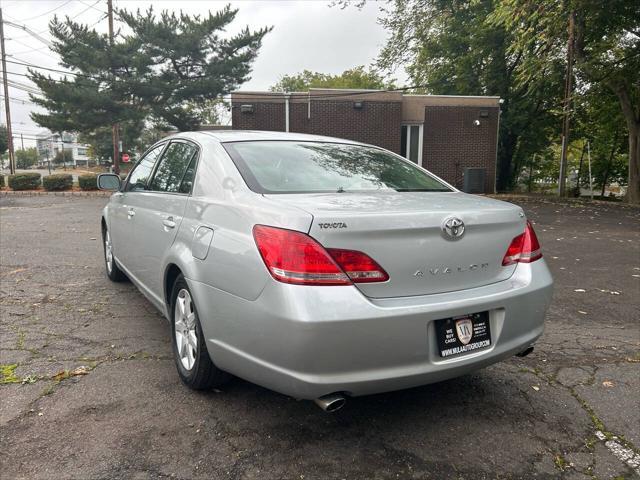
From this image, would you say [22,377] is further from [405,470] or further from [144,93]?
[144,93]

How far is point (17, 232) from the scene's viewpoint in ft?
29.6

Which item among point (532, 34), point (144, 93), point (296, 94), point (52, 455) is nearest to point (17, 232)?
point (52, 455)

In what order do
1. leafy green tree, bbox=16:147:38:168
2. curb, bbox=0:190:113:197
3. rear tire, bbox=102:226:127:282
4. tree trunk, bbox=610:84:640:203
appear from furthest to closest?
leafy green tree, bbox=16:147:38:168
curb, bbox=0:190:113:197
tree trunk, bbox=610:84:640:203
rear tire, bbox=102:226:127:282

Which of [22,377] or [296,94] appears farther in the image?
[296,94]

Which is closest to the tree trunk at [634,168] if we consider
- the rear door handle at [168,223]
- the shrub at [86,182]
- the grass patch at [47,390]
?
the rear door handle at [168,223]

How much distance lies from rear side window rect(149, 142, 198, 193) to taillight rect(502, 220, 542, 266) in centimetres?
193

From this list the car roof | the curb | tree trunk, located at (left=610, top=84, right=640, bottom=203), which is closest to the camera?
the car roof

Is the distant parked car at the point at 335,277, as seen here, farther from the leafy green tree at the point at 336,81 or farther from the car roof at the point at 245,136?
the leafy green tree at the point at 336,81

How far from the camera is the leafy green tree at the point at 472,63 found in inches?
944

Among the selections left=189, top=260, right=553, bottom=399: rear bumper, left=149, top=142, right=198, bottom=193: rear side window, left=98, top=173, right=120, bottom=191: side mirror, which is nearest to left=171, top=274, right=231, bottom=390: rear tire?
left=189, top=260, right=553, bottom=399: rear bumper

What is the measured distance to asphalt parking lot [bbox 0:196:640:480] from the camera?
7.18 ft

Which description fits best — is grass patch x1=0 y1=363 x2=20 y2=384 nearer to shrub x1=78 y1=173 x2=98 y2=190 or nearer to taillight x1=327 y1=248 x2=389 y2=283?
taillight x1=327 y1=248 x2=389 y2=283

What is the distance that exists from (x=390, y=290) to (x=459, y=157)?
20.0 m

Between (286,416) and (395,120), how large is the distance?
18980mm
